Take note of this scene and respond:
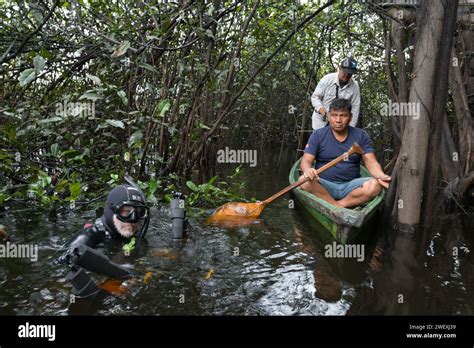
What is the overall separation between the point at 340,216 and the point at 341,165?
1516 millimetres

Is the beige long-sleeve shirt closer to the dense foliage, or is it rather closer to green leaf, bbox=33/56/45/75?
the dense foliage

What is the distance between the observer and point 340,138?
6051 millimetres

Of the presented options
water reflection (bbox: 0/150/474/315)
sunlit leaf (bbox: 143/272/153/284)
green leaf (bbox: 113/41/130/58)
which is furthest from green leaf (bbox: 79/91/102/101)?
sunlit leaf (bbox: 143/272/153/284)

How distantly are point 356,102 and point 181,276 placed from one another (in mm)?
4600

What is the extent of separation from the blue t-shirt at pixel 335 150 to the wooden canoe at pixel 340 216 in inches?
21.2

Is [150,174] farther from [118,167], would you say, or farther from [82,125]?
[82,125]

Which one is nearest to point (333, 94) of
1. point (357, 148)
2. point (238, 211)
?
point (357, 148)

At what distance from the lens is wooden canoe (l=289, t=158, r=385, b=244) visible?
4.68 meters

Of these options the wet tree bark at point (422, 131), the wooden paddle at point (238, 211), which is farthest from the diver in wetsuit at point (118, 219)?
the wet tree bark at point (422, 131)

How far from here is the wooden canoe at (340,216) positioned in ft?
15.4

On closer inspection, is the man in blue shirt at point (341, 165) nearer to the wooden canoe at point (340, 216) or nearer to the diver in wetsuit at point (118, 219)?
the wooden canoe at point (340, 216)

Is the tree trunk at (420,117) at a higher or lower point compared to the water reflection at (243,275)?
higher

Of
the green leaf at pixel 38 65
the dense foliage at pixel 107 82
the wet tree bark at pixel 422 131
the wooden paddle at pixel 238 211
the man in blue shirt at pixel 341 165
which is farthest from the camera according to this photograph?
the wooden paddle at pixel 238 211
